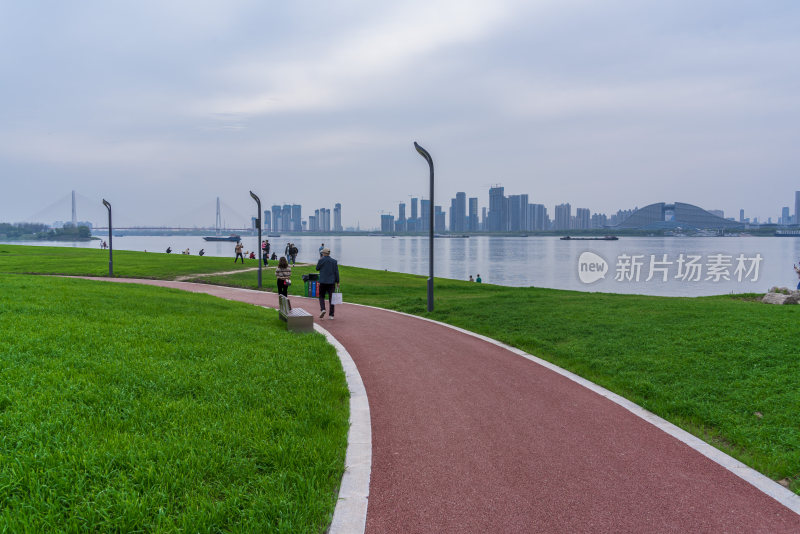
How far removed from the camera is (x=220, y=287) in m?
21.0

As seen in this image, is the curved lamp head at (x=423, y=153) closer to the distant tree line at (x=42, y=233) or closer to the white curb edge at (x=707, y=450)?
the white curb edge at (x=707, y=450)

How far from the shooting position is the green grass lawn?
16.9 feet

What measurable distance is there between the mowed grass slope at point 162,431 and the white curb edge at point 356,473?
0.10m

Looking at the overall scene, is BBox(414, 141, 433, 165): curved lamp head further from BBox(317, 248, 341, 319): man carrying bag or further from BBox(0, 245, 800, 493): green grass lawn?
BBox(0, 245, 800, 493): green grass lawn

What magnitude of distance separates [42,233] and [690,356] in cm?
19721

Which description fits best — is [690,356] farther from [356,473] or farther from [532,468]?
[356,473]

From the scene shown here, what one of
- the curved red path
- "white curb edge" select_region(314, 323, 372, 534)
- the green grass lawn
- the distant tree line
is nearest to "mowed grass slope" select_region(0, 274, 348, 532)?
"white curb edge" select_region(314, 323, 372, 534)

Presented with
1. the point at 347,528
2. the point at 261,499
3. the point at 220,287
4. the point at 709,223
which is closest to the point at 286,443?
the point at 261,499

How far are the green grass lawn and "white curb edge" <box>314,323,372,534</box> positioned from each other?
11.4ft

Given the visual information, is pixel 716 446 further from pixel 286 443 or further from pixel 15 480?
A: pixel 15 480

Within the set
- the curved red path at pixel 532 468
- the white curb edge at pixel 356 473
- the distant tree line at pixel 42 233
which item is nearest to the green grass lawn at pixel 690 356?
the curved red path at pixel 532 468

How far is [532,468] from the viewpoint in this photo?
4.26 meters

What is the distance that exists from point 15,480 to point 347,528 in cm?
238

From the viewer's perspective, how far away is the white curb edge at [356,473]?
344cm
